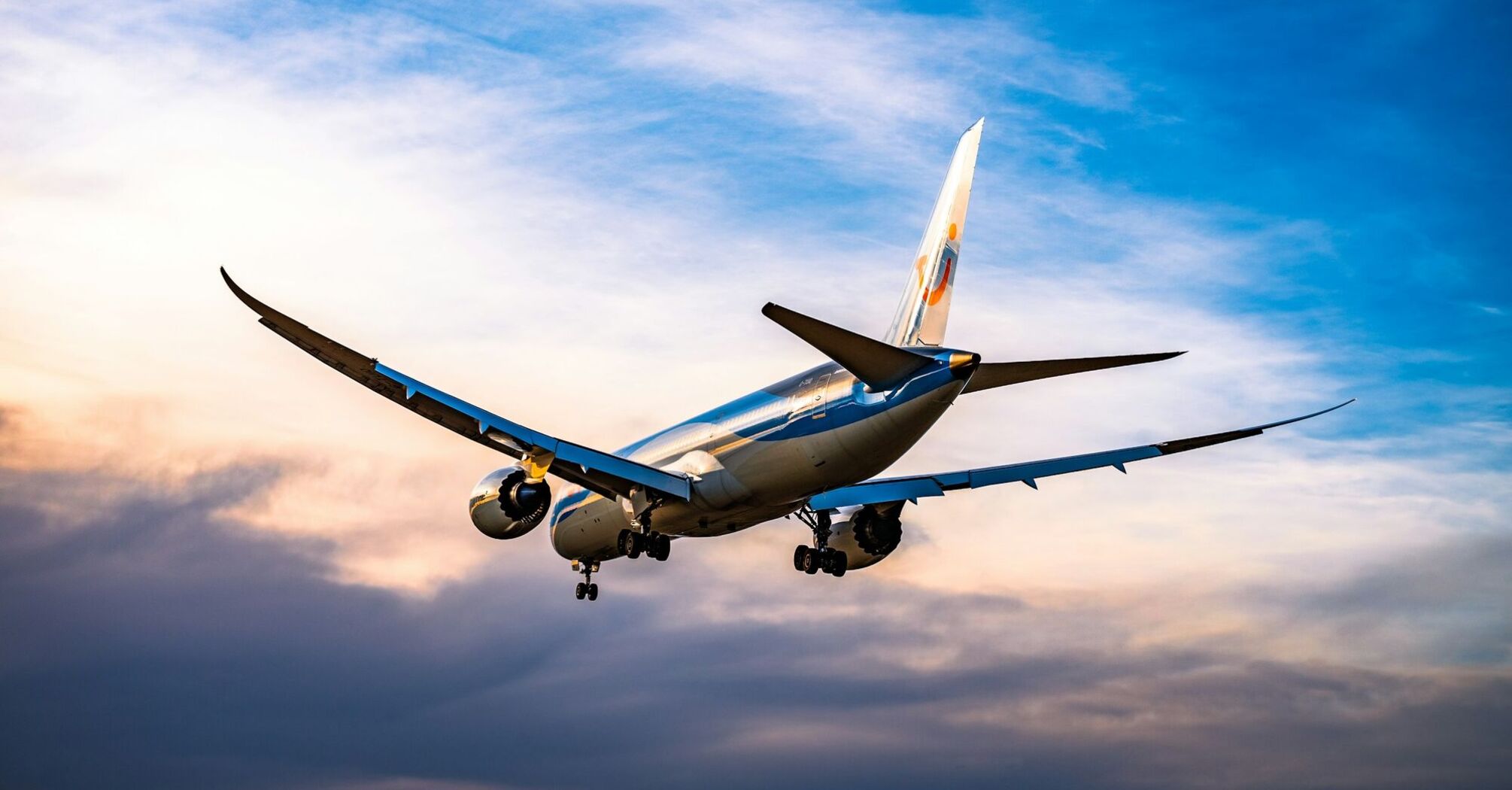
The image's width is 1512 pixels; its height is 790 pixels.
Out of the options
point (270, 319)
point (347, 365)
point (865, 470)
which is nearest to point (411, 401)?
point (347, 365)

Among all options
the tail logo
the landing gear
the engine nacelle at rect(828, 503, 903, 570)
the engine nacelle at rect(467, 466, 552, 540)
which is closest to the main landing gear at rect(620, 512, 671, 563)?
the landing gear

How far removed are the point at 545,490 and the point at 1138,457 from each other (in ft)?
54.6

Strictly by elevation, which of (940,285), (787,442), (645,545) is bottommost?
(645,545)

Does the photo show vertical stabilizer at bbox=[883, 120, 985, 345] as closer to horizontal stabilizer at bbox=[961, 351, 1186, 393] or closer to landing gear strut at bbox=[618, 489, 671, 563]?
horizontal stabilizer at bbox=[961, 351, 1186, 393]

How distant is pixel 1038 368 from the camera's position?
34156 mm

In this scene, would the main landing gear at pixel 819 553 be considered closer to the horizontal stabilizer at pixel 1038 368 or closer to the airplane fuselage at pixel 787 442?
the airplane fuselage at pixel 787 442

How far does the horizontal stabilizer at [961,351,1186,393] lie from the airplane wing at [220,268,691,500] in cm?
1003

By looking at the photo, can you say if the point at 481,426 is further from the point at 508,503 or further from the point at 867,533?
the point at 867,533

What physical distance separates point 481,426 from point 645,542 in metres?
6.70

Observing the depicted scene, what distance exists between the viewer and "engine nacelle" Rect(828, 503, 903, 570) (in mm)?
46406

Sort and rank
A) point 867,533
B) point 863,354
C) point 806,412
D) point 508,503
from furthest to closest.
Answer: point 867,533 → point 508,503 → point 806,412 → point 863,354

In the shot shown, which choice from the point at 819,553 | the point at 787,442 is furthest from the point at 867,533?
the point at 787,442

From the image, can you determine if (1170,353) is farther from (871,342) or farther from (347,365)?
(347,365)

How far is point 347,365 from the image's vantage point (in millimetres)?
36562
